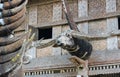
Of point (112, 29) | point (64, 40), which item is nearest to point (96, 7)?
point (112, 29)

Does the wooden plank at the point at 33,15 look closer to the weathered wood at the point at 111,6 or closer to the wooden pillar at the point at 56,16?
the wooden pillar at the point at 56,16

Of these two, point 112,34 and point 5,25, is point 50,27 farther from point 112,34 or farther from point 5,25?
point 5,25

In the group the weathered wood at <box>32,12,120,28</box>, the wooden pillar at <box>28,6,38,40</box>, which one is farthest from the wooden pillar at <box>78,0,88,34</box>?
the wooden pillar at <box>28,6,38,40</box>

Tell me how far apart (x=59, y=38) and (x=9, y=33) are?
3970 mm

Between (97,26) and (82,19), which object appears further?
(82,19)

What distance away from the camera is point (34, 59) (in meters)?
6.99

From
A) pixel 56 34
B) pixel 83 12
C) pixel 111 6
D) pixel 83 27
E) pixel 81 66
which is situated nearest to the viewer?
pixel 81 66

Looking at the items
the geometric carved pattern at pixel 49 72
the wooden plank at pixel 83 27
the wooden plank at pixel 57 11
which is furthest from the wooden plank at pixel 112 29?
the wooden plank at pixel 57 11

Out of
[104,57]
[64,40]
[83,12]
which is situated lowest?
[104,57]

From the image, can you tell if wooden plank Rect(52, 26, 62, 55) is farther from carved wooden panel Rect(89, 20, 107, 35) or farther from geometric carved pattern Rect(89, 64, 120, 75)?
geometric carved pattern Rect(89, 64, 120, 75)

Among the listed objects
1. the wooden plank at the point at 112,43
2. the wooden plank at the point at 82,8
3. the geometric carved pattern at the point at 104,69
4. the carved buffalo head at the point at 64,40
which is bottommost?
the geometric carved pattern at the point at 104,69

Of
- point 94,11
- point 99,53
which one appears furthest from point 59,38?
point 94,11

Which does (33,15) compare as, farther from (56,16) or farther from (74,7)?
(74,7)

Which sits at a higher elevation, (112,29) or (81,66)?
(112,29)
